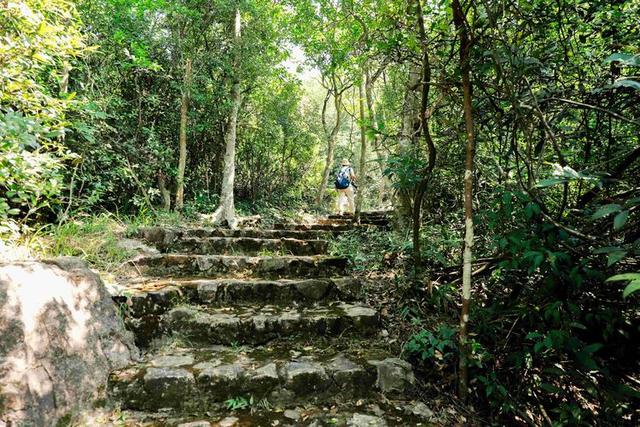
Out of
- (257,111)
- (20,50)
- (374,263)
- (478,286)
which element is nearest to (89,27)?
(20,50)

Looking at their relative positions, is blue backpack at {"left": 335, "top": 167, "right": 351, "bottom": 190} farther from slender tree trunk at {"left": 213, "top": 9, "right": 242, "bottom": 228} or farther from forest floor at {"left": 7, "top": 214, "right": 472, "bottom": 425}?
forest floor at {"left": 7, "top": 214, "right": 472, "bottom": 425}

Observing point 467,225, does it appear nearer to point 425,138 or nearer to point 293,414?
point 425,138

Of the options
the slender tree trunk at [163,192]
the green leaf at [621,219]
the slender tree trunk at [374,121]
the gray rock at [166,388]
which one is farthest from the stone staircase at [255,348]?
the slender tree trunk at [163,192]

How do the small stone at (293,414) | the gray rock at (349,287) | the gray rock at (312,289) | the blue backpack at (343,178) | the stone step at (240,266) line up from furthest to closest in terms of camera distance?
the blue backpack at (343,178) < the stone step at (240,266) < the gray rock at (349,287) < the gray rock at (312,289) < the small stone at (293,414)

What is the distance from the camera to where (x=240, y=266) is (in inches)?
145

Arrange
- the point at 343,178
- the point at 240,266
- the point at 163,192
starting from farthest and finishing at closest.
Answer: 1. the point at 343,178
2. the point at 163,192
3. the point at 240,266

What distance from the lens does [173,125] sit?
7.21 m

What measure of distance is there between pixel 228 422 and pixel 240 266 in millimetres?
1801

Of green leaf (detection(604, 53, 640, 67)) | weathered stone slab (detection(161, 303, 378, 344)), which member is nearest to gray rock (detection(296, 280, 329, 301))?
weathered stone slab (detection(161, 303, 378, 344))

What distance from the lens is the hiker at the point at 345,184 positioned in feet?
30.7

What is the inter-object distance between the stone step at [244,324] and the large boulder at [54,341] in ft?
0.74

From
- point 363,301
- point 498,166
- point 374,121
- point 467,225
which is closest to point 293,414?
point 363,301

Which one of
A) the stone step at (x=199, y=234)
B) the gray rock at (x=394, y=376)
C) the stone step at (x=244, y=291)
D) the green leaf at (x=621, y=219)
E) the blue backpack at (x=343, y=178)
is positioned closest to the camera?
the green leaf at (x=621, y=219)

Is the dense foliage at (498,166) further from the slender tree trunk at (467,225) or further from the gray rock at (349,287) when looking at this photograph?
the gray rock at (349,287)
